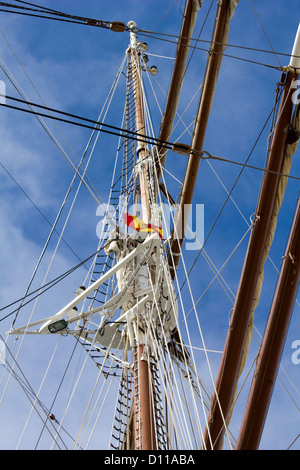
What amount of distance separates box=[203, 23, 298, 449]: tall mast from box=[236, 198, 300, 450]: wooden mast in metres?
0.51

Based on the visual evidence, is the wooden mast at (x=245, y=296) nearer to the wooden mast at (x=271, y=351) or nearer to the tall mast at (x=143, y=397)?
the wooden mast at (x=271, y=351)

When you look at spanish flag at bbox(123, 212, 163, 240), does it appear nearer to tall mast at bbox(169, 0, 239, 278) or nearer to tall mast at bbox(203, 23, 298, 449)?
tall mast at bbox(169, 0, 239, 278)

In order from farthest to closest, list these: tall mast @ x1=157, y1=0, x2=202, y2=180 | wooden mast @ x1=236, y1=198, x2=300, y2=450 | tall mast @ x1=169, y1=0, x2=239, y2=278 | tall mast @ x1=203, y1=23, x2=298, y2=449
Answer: tall mast @ x1=157, y1=0, x2=202, y2=180 < tall mast @ x1=169, y1=0, x2=239, y2=278 < tall mast @ x1=203, y1=23, x2=298, y2=449 < wooden mast @ x1=236, y1=198, x2=300, y2=450

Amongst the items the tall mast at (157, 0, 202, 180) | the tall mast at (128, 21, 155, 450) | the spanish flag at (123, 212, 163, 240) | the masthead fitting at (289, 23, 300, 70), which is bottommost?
the tall mast at (128, 21, 155, 450)

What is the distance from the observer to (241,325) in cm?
967

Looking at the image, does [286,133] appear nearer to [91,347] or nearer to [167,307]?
[167,307]

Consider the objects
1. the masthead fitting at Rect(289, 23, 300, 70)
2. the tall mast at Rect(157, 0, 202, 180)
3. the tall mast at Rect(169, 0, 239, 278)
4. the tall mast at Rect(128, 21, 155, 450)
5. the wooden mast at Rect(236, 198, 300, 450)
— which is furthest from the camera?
the tall mast at Rect(157, 0, 202, 180)

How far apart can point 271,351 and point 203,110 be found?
6.21 m

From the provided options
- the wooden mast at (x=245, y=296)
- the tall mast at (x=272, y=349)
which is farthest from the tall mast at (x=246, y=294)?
the tall mast at (x=272, y=349)

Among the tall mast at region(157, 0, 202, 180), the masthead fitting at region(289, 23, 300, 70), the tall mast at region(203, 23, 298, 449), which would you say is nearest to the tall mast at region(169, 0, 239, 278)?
the tall mast at region(157, 0, 202, 180)

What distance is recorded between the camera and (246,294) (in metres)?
9.79

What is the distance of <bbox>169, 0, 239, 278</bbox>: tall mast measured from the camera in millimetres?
13422

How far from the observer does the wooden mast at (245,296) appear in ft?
31.5

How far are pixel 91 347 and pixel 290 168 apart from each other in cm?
476
